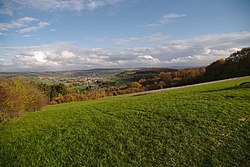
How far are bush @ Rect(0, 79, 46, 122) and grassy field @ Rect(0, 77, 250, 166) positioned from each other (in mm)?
6717

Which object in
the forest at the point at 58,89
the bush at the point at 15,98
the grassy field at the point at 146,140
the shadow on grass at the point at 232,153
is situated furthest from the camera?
the forest at the point at 58,89

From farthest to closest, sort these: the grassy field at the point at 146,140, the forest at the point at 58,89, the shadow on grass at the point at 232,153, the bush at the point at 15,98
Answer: the forest at the point at 58,89
the bush at the point at 15,98
the grassy field at the point at 146,140
the shadow on grass at the point at 232,153

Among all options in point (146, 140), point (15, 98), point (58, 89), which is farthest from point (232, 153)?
point (58, 89)

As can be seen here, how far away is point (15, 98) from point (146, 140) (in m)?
20.4

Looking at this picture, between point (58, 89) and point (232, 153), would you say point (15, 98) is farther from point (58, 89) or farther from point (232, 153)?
point (58, 89)

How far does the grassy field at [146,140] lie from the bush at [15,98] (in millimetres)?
6717

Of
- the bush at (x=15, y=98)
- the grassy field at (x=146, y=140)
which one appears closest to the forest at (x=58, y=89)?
the bush at (x=15, y=98)

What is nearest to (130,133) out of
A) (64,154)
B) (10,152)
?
(64,154)

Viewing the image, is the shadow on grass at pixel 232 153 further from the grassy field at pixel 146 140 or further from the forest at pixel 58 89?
the forest at pixel 58 89

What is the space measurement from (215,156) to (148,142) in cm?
361

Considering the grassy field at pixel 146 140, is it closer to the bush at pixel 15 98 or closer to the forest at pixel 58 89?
the bush at pixel 15 98

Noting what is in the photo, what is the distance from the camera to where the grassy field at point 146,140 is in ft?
29.9

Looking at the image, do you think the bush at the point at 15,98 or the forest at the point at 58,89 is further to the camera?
the forest at the point at 58,89

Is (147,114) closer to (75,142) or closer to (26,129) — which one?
(75,142)
